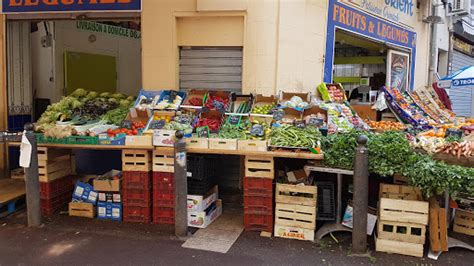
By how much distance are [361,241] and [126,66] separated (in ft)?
28.9

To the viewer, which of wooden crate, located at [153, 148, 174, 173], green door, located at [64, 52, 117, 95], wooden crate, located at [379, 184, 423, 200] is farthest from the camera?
green door, located at [64, 52, 117, 95]

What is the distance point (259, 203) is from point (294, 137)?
3.38ft

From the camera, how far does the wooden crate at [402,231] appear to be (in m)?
4.93

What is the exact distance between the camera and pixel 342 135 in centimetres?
561

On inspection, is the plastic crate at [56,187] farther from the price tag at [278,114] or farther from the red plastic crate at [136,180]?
the price tag at [278,114]

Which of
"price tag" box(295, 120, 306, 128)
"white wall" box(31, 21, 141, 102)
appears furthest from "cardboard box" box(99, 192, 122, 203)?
"white wall" box(31, 21, 141, 102)

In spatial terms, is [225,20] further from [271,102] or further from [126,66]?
[126,66]

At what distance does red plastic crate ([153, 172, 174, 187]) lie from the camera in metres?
5.87

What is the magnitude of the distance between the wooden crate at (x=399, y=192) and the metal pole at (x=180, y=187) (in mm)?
2585

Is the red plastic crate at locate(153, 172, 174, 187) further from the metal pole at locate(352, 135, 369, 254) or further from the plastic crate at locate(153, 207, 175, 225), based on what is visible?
the metal pole at locate(352, 135, 369, 254)

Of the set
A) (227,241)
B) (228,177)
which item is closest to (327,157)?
(227,241)

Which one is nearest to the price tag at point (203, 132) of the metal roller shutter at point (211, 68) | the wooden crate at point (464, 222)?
the metal roller shutter at point (211, 68)

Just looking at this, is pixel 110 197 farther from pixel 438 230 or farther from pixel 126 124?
pixel 438 230

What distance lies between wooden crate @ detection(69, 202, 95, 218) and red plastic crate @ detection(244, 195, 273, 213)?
246 cm
